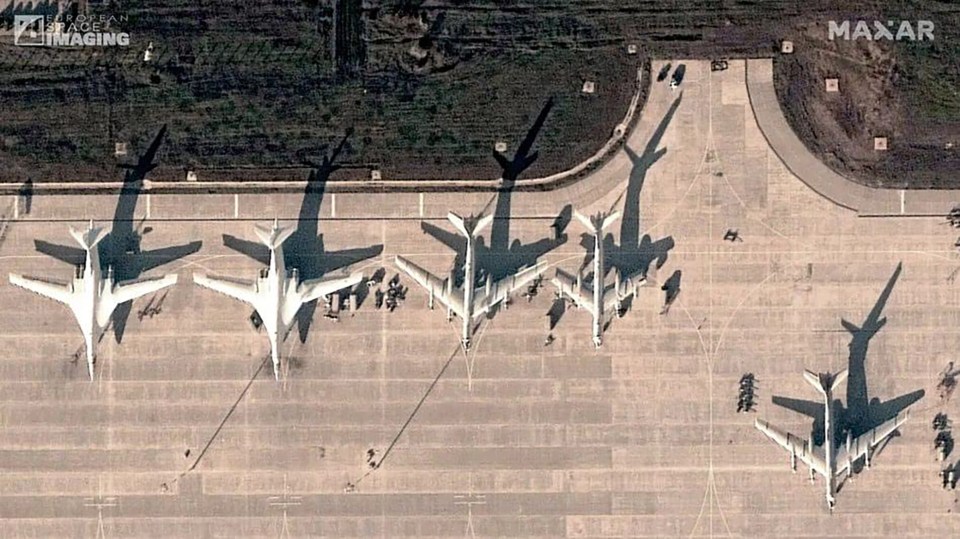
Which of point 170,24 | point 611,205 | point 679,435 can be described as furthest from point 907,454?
point 170,24

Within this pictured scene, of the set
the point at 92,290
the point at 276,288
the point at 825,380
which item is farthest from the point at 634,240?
the point at 92,290

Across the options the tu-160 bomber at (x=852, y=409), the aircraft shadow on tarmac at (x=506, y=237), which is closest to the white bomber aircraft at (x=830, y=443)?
the tu-160 bomber at (x=852, y=409)

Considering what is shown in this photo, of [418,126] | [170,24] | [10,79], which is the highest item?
[170,24]

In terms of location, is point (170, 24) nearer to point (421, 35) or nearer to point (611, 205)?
point (421, 35)

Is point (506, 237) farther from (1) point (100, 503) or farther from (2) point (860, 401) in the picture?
(1) point (100, 503)

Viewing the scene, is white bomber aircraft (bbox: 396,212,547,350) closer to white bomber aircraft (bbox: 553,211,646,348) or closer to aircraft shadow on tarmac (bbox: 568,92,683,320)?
white bomber aircraft (bbox: 553,211,646,348)

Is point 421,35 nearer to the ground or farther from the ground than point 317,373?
farther from the ground

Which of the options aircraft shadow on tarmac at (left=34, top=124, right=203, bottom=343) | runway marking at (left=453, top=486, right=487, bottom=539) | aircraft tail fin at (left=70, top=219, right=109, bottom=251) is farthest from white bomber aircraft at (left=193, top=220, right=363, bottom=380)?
runway marking at (left=453, top=486, right=487, bottom=539)
